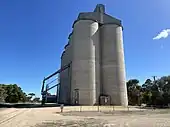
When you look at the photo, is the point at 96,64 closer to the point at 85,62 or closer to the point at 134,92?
the point at 85,62

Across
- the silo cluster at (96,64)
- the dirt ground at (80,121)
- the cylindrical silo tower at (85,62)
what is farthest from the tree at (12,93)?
the dirt ground at (80,121)

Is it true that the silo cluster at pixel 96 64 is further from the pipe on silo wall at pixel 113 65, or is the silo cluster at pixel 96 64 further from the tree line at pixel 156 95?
the tree line at pixel 156 95

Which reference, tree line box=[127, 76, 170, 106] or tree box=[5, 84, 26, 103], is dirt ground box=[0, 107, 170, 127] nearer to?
tree line box=[127, 76, 170, 106]

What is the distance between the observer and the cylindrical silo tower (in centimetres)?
5181

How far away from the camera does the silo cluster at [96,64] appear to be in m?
52.4

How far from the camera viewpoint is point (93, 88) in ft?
173

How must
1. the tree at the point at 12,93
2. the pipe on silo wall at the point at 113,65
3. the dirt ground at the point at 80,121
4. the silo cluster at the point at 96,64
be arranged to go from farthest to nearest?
the tree at the point at 12,93 < the pipe on silo wall at the point at 113,65 < the silo cluster at the point at 96,64 < the dirt ground at the point at 80,121

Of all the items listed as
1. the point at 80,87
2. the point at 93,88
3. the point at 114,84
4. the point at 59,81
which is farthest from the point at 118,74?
the point at 59,81

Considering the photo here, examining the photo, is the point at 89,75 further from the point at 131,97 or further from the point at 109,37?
the point at 131,97

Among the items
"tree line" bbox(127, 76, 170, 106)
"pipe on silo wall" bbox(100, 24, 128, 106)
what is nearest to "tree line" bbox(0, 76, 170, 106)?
"tree line" bbox(127, 76, 170, 106)

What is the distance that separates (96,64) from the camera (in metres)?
56.4

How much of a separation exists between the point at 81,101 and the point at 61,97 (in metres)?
20.6

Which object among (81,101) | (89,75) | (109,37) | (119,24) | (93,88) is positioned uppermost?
(119,24)

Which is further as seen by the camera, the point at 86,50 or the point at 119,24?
the point at 119,24
